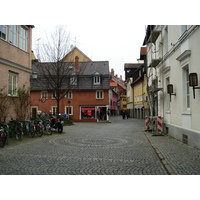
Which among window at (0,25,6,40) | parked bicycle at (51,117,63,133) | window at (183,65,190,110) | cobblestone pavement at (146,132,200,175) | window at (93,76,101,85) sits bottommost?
cobblestone pavement at (146,132,200,175)

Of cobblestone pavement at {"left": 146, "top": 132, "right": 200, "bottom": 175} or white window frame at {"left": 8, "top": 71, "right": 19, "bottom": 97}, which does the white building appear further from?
white window frame at {"left": 8, "top": 71, "right": 19, "bottom": 97}

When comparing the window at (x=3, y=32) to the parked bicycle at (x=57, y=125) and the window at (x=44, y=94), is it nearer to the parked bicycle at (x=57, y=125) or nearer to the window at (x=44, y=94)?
the parked bicycle at (x=57, y=125)

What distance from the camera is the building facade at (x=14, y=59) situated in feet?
41.9

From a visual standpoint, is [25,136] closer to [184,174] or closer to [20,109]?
[20,109]

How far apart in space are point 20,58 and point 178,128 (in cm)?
1002

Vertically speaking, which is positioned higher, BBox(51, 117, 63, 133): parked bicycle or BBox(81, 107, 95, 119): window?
BBox(81, 107, 95, 119): window

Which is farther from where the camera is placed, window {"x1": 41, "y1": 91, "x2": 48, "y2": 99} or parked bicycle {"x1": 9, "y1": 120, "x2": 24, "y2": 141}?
window {"x1": 41, "y1": 91, "x2": 48, "y2": 99}

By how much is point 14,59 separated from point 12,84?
4.81 feet

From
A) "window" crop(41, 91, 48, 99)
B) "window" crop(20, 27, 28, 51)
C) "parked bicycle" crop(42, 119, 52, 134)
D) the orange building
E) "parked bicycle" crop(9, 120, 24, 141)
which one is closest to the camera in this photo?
"parked bicycle" crop(9, 120, 24, 141)

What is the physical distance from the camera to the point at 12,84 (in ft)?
45.5

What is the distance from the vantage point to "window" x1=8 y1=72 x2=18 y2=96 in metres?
13.5

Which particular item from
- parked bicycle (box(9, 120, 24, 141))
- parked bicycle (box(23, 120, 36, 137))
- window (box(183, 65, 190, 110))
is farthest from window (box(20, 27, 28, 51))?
window (box(183, 65, 190, 110))

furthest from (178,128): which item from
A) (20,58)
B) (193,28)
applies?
(20,58)

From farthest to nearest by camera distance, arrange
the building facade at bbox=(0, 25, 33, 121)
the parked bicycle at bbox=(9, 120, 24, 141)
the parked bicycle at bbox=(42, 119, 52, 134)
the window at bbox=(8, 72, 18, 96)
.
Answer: the parked bicycle at bbox=(42, 119, 52, 134), the window at bbox=(8, 72, 18, 96), the building facade at bbox=(0, 25, 33, 121), the parked bicycle at bbox=(9, 120, 24, 141)
